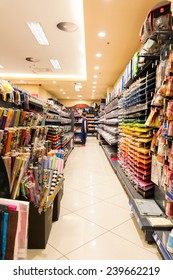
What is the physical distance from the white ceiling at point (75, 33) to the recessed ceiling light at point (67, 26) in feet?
0.41

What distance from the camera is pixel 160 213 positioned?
2203mm

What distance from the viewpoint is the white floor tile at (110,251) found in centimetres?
180

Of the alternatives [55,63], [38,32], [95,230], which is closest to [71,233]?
[95,230]

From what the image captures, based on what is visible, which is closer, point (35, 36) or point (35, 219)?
point (35, 219)

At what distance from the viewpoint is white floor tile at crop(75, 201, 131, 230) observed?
2.47 metres

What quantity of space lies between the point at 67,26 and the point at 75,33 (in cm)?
44

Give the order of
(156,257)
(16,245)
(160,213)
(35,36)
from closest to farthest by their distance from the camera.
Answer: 1. (16,245)
2. (156,257)
3. (160,213)
4. (35,36)

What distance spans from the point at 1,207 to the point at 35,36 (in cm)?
609

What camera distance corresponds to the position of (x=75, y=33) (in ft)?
18.6

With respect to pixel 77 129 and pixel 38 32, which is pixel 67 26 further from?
pixel 77 129

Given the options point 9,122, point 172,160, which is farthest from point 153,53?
point 9,122

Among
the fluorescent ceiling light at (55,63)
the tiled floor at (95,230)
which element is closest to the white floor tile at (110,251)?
the tiled floor at (95,230)

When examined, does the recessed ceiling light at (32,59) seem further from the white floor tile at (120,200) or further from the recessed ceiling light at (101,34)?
the white floor tile at (120,200)
